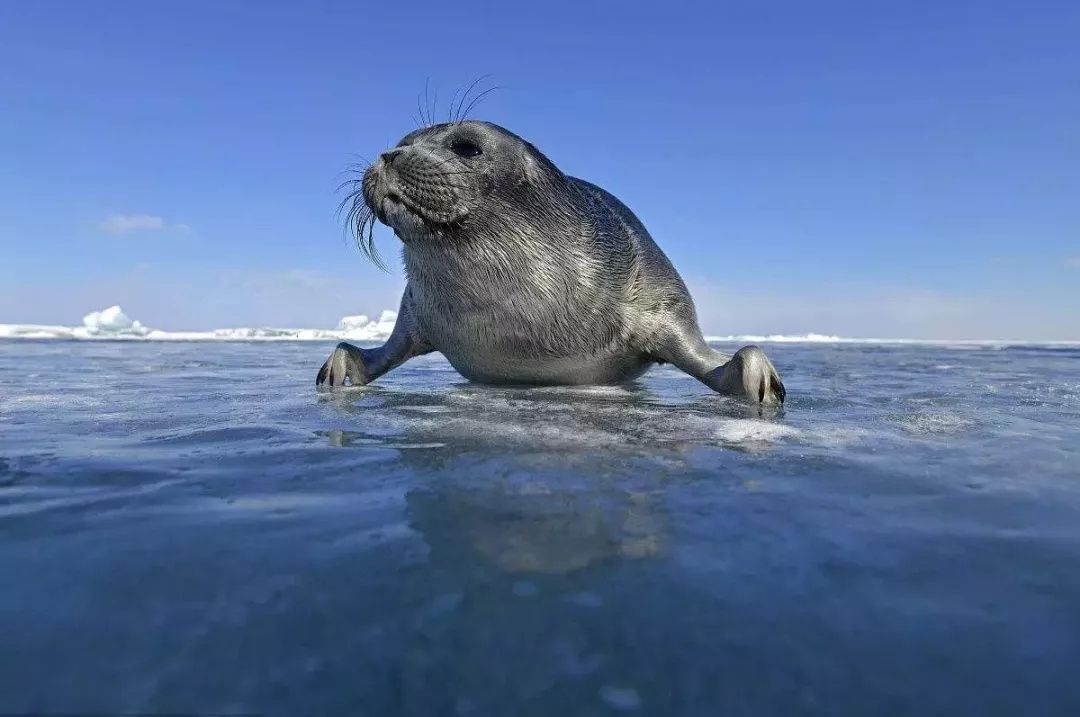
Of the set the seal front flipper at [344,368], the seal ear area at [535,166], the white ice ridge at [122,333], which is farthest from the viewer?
the white ice ridge at [122,333]

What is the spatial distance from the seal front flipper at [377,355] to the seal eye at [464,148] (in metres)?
1.24

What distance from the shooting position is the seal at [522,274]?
4.34 metres

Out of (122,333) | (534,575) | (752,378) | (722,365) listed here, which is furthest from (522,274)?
(122,333)

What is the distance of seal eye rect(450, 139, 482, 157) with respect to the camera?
456cm

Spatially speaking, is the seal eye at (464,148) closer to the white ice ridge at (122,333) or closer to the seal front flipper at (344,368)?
the seal front flipper at (344,368)

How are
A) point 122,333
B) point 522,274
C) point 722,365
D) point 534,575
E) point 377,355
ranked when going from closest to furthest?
point 534,575, point 522,274, point 722,365, point 377,355, point 122,333

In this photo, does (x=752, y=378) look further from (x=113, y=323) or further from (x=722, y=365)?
(x=113, y=323)

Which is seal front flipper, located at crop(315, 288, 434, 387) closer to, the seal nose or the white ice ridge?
the seal nose

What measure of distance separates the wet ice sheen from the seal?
1.96m

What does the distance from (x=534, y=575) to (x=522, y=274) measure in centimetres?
339

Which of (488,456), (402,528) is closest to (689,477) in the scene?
(488,456)

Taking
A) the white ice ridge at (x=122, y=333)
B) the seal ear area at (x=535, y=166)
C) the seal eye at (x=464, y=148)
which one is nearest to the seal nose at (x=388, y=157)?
the seal eye at (x=464, y=148)

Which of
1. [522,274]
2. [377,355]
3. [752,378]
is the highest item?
[522,274]

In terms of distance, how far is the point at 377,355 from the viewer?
5.59m
